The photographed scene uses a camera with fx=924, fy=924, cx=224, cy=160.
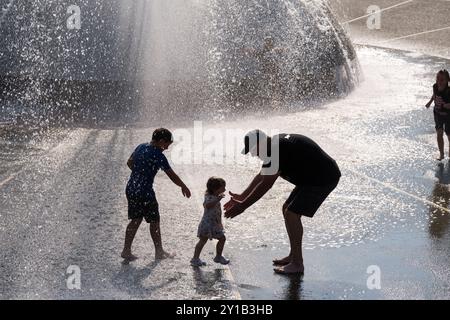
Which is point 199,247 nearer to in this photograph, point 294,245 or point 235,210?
point 235,210

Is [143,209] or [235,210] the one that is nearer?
[235,210]

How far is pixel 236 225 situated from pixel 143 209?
1495 mm

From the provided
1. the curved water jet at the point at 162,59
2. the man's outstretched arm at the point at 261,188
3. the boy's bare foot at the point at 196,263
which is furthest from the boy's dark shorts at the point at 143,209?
the curved water jet at the point at 162,59

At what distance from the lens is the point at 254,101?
16.1 metres

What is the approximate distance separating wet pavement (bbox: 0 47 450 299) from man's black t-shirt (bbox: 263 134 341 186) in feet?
2.66

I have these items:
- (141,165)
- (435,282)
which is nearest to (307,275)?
(435,282)

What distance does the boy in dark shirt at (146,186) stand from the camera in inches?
331

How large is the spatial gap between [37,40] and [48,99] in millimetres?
1749

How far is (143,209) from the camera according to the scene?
8.47 meters

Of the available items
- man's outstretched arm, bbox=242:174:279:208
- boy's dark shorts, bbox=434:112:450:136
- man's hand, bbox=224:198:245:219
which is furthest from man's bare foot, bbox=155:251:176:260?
boy's dark shorts, bbox=434:112:450:136

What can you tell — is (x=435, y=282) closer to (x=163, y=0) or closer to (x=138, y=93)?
(x=138, y=93)

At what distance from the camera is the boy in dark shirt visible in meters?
8.40

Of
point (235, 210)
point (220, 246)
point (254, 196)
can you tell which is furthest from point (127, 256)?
point (254, 196)

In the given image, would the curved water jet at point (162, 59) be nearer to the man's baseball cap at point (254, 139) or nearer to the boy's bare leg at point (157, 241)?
the boy's bare leg at point (157, 241)
